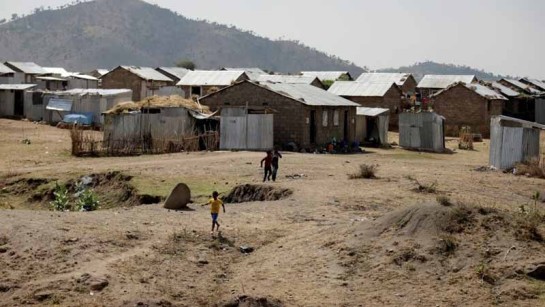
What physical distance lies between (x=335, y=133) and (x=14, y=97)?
75.9 ft

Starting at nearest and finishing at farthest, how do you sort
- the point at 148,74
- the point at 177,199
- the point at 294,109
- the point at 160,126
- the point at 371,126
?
the point at 177,199 < the point at 160,126 < the point at 294,109 < the point at 371,126 < the point at 148,74

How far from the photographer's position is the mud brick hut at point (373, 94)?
174 ft

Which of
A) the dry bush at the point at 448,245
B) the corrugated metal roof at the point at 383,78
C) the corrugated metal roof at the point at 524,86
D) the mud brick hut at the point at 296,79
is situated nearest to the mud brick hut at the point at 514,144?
the dry bush at the point at 448,245

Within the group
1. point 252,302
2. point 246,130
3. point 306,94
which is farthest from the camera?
point 306,94

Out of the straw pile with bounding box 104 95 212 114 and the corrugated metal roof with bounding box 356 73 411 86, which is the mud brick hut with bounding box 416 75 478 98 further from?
the straw pile with bounding box 104 95 212 114

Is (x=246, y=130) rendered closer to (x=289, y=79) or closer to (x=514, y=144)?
(x=514, y=144)

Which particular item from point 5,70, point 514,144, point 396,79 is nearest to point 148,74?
point 5,70

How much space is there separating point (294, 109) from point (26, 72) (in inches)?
1577

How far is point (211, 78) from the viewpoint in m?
59.2

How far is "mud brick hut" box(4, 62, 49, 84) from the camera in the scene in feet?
222

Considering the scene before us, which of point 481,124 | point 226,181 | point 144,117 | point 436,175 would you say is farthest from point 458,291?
point 481,124

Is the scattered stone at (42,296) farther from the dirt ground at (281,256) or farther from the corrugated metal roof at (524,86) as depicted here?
the corrugated metal roof at (524,86)

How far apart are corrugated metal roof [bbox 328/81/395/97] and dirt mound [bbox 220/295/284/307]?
41127mm

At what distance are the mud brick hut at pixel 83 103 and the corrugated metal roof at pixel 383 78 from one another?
18739mm
